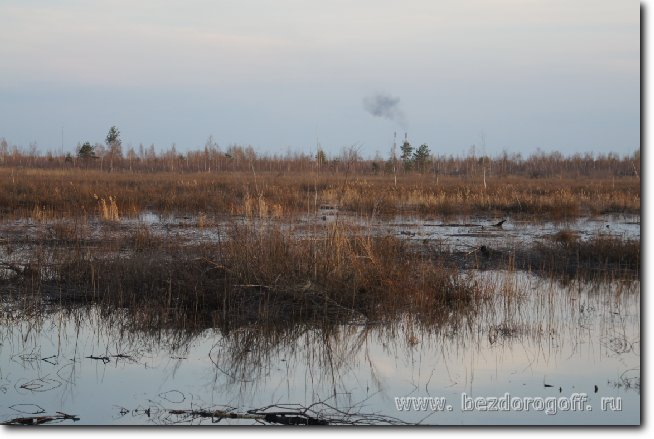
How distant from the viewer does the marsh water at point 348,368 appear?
4859mm

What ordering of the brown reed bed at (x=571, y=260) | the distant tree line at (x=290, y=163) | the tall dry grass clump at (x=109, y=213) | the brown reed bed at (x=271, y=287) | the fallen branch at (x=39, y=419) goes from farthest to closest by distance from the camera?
the distant tree line at (x=290, y=163)
the tall dry grass clump at (x=109, y=213)
the brown reed bed at (x=571, y=260)
the brown reed bed at (x=271, y=287)
the fallen branch at (x=39, y=419)

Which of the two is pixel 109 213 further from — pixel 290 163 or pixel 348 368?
→ pixel 290 163

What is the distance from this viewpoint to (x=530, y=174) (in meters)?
45.7

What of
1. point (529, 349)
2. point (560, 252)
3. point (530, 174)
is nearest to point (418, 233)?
point (560, 252)

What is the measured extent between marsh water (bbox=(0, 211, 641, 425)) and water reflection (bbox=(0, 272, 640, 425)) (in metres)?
0.01

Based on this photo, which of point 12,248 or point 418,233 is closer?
point 12,248

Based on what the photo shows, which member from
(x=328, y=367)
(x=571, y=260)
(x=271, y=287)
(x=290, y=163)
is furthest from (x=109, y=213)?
(x=290, y=163)

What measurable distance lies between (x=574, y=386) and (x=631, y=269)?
501 cm

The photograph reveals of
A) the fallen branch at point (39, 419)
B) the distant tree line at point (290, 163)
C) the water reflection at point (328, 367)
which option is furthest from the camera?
the distant tree line at point (290, 163)

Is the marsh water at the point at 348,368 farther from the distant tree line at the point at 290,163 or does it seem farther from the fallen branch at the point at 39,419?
the distant tree line at the point at 290,163

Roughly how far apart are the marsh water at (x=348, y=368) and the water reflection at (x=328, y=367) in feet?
0.04

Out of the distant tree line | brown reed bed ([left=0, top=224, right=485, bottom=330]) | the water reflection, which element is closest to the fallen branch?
the water reflection

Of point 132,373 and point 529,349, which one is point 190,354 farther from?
point 529,349

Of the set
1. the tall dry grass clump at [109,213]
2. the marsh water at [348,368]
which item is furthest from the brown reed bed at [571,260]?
the tall dry grass clump at [109,213]
